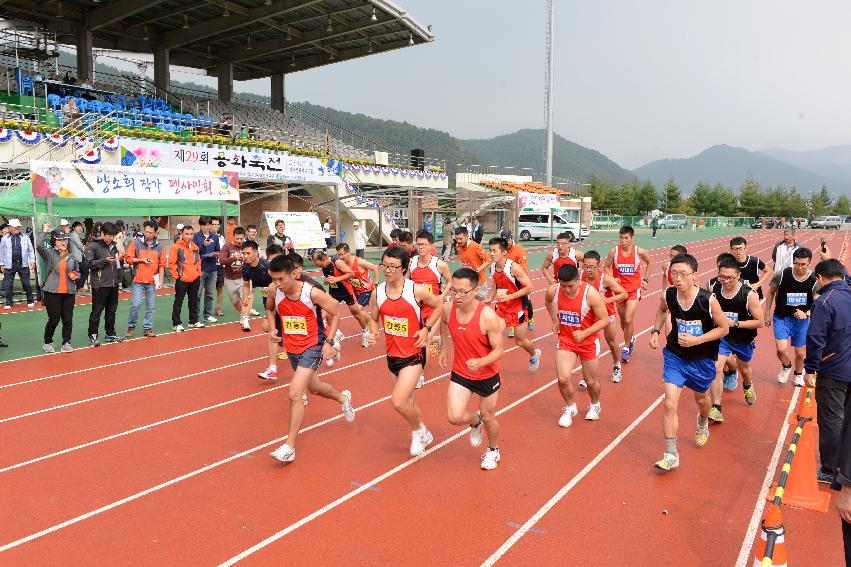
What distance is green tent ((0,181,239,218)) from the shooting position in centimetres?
1285

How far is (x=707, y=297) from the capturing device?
17.6ft

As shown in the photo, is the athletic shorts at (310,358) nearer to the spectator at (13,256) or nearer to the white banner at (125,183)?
the white banner at (125,183)

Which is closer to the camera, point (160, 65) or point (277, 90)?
point (160, 65)

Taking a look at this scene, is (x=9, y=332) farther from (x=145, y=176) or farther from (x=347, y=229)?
(x=347, y=229)

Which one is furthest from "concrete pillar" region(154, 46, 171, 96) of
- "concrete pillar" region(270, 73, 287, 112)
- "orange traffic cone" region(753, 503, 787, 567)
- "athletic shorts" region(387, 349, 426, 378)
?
"orange traffic cone" region(753, 503, 787, 567)

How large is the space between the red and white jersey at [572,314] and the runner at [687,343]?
3.05 ft

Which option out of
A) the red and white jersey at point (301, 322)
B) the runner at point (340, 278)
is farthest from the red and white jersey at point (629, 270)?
the red and white jersey at point (301, 322)

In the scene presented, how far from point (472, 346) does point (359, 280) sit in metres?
4.91

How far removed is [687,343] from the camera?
5.15m

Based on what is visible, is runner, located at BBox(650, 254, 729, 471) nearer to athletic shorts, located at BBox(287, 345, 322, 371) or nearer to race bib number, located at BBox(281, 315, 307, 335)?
athletic shorts, located at BBox(287, 345, 322, 371)

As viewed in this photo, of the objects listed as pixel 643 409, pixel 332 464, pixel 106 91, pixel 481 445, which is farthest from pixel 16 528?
pixel 106 91

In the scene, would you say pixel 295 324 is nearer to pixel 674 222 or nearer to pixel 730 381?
pixel 730 381

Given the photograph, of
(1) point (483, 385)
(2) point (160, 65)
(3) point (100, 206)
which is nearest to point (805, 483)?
(1) point (483, 385)

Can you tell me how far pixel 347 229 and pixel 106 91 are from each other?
41.8ft
